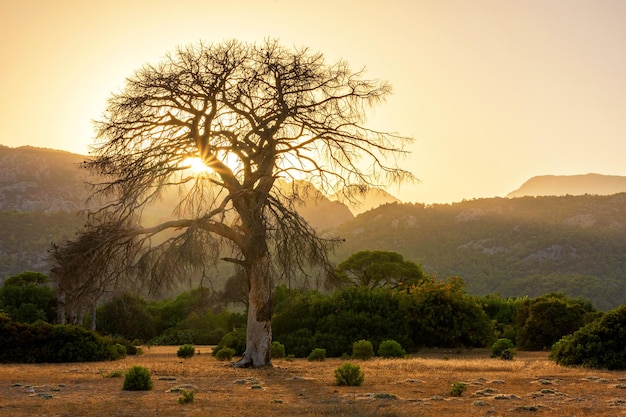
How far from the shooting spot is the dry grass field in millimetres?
10609

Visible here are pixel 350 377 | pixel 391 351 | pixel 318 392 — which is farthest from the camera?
pixel 391 351

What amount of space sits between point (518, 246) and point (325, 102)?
79.3 metres

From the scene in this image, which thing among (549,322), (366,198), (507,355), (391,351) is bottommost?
(507,355)

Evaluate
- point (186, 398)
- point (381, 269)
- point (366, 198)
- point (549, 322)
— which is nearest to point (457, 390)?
point (186, 398)

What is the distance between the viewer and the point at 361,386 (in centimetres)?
1431

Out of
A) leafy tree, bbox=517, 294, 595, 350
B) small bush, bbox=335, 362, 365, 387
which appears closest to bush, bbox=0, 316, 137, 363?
small bush, bbox=335, 362, 365, 387

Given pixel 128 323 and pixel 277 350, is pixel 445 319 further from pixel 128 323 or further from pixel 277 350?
pixel 128 323

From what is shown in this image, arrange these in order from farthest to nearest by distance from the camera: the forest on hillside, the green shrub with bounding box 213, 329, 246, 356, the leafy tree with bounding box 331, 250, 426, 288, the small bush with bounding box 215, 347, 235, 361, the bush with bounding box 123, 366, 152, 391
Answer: the forest on hillside → the leafy tree with bounding box 331, 250, 426, 288 → the green shrub with bounding box 213, 329, 246, 356 → the small bush with bounding box 215, 347, 235, 361 → the bush with bounding box 123, 366, 152, 391

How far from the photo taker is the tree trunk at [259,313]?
18.3m

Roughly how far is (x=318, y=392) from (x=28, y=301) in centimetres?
3122

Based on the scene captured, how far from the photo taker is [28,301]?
1511 inches

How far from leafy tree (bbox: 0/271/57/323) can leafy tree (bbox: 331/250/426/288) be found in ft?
69.6

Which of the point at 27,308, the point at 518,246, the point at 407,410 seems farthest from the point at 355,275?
the point at 518,246

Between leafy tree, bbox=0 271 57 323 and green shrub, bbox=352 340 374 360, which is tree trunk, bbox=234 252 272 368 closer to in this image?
green shrub, bbox=352 340 374 360
